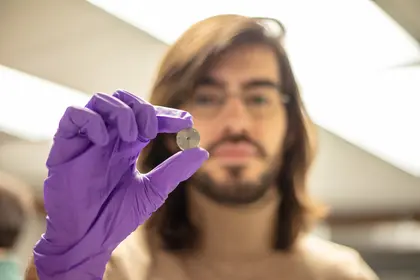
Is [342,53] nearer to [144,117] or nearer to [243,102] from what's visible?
[243,102]

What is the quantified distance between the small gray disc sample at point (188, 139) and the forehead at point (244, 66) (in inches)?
18.8

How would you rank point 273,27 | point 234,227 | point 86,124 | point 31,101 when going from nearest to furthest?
point 86,124 → point 234,227 → point 273,27 → point 31,101

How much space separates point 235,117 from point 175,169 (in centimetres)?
47

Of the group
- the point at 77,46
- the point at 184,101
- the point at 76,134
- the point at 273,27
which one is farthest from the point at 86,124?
the point at 77,46

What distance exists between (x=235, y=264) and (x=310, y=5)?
0.67 meters

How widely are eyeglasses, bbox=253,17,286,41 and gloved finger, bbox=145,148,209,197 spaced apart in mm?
598

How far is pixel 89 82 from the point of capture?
75.6 inches

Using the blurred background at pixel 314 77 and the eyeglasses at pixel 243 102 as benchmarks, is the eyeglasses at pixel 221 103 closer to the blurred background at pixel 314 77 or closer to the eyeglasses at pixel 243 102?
the eyeglasses at pixel 243 102

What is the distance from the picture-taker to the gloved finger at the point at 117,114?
84cm

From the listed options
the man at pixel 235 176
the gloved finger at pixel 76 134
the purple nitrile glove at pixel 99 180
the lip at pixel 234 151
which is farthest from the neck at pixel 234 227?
the gloved finger at pixel 76 134

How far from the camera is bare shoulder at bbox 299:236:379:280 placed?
1317 mm

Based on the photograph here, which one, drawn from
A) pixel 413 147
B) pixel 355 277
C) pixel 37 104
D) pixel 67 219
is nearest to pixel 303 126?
pixel 355 277

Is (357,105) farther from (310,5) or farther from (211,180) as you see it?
(211,180)

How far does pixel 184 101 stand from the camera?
1.36 meters
